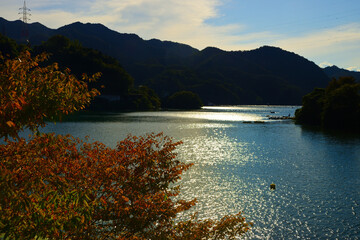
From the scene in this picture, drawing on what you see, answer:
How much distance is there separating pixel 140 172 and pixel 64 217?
7932 mm

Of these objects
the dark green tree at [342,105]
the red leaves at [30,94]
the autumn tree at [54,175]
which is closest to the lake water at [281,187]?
the autumn tree at [54,175]

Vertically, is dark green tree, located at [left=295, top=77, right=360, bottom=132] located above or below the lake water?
above

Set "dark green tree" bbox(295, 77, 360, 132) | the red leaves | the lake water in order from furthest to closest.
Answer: "dark green tree" bbox(295, 77, 360, 132), the lake water, the red leaves

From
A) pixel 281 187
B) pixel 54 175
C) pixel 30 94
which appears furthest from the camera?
pixel 281 187

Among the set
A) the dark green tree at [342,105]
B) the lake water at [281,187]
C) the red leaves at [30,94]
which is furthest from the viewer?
the dark green tree at [342,105]

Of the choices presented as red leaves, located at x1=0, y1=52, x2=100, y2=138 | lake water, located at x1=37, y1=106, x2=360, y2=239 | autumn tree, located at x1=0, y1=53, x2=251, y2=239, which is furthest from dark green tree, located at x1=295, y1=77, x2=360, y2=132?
red leaves, located at x1=0, y1=52, x2=100, y2=138

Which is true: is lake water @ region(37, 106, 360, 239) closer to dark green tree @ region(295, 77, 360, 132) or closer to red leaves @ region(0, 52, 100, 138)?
red leaves @ region(0, 52, 100, 138)

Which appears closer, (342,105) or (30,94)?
(30,94)

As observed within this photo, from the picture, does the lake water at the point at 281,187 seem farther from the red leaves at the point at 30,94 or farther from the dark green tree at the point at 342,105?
the dark green tree at the point at 342,105

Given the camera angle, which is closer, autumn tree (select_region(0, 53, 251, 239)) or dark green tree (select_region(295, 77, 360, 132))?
autumn tree (select_region(0, 53, 251, 239))

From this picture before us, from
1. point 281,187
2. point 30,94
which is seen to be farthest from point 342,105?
point 30,94

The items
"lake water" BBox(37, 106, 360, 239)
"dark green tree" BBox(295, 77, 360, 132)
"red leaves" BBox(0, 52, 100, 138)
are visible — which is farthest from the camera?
"dark green tree" BBox(295, 77, 360, 132)

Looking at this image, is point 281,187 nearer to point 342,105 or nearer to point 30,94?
point 30,94

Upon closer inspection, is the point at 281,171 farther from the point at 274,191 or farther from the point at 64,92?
the point at 64,92
